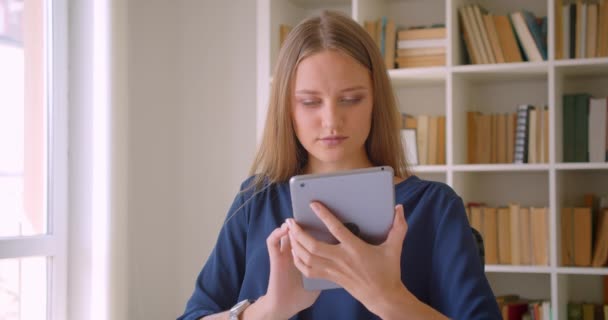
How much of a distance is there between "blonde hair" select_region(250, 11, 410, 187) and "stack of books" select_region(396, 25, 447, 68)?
6.46ft

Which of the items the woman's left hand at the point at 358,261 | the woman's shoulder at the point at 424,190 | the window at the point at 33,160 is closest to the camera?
the woman's left hand at the point at 358,261

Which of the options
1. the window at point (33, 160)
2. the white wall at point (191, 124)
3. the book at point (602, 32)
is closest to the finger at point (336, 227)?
the window at point (33, 160)

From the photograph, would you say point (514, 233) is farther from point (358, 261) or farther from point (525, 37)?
point (358, 261)

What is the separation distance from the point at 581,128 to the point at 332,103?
223 cm

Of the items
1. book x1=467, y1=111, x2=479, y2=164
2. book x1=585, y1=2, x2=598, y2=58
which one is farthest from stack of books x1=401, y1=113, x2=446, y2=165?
book x1=585, y1=2, x2=598, y2=58

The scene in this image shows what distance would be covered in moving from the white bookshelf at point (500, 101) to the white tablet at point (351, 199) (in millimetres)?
2108

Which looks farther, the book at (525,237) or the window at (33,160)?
the book at (525,237)

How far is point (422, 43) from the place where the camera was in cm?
335

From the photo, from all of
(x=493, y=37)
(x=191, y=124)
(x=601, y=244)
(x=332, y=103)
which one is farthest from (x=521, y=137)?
(x=332, y=103)

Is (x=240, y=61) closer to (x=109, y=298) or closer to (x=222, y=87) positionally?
(x=222, y=87)

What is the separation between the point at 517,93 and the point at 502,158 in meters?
0.36

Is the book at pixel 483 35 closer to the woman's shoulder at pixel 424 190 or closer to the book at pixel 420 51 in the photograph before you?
the book at pixel 420 51

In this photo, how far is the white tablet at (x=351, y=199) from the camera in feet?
3.65

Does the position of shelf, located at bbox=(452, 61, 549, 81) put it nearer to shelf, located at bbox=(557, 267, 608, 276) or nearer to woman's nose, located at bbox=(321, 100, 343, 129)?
shelf, located at bbox=(557, 267, 608, 276)
